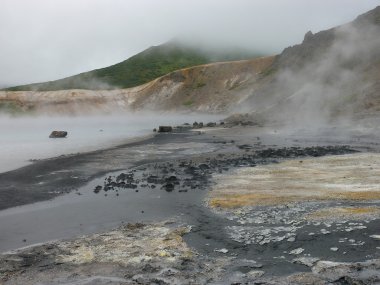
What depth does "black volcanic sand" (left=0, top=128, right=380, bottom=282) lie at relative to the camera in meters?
16.9

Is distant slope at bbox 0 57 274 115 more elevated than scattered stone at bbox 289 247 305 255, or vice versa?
distant slope at bbox 0 57 274 115

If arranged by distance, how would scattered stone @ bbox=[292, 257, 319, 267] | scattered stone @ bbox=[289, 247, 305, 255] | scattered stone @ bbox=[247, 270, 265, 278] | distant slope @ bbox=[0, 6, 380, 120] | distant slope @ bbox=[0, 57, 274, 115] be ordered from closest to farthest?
1. scattered stone @ bbox=[247, 270, 265, 278]
2. scattered stone @ bbox=[292, 257, 319, 267]
3. scattered stone @ bbox=[289, 247, 305, 255]
4. distant slope @ bbox=[0, 6, 380, 120]
5. distant slope @ bbox=[0, 57, 274, 115]

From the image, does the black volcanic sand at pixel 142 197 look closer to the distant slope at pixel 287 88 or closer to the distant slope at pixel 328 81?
the distant slope at pixel 328 81

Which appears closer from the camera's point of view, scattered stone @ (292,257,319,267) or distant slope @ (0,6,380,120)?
scattered stone @ (292,257,319,267)

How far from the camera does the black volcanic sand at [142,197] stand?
16.9 metres

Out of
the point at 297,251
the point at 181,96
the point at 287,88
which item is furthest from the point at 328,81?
the point at 181,96

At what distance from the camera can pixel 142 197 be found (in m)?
27.4

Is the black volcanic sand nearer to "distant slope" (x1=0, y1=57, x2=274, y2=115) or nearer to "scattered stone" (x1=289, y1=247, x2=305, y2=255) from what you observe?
"scattered stone" (x1=289, y1=247, x2=305, y2=255)

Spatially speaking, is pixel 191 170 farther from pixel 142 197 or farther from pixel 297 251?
pixel 297 251

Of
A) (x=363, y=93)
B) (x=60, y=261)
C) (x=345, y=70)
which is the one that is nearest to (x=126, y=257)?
(x=60, y=261)

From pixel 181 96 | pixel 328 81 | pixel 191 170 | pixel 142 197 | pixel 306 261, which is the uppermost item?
pixel 181 96

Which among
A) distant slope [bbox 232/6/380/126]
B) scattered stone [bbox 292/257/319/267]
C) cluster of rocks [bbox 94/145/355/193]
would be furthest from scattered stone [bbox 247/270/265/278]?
distant slope [bbox 232/6/380/126]

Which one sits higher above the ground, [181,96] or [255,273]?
[181,96]

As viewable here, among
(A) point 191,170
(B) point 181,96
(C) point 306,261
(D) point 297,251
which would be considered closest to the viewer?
(C) point 306,261
